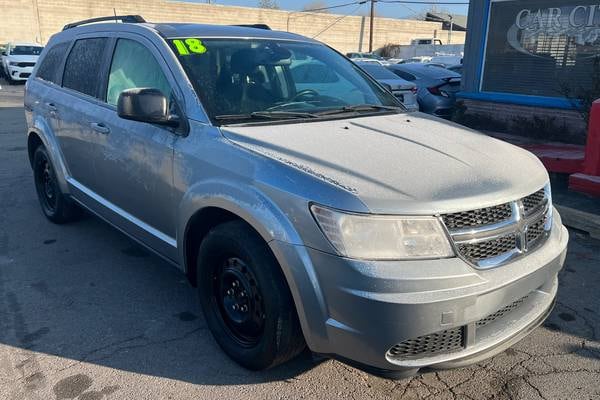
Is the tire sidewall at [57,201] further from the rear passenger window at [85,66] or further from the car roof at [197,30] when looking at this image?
the car roof at [197,30]

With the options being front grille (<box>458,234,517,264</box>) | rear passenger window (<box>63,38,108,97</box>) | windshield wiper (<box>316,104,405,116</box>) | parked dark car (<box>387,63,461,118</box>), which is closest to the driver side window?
rear passenger window (<box>63,38,108,97</box>)

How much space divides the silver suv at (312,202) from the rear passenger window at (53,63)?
3.27 feet

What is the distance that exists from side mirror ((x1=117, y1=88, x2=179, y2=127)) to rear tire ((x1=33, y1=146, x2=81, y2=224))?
226 cm

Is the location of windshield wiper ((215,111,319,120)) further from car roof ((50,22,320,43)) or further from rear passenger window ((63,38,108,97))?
rear passenger window ((63,38,108,97))

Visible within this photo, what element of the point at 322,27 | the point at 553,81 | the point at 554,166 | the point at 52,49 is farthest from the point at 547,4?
the point at 322,27

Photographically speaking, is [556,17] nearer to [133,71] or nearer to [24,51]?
[133,71]

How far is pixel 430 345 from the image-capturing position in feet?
7.77

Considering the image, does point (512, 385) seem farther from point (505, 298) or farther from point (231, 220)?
point (231, 220)

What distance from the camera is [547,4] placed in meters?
8.52

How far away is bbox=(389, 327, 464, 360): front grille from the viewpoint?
2338 millimetres

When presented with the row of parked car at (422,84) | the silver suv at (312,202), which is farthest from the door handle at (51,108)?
the row of parked car at (422,84)

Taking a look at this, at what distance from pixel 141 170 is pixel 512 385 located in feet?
8.50

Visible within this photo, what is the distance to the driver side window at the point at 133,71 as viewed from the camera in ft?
11.4

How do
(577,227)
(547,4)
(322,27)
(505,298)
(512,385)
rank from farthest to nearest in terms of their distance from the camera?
(322,27)
(547,4)
(577,227)
(512,385)
(505,298)
